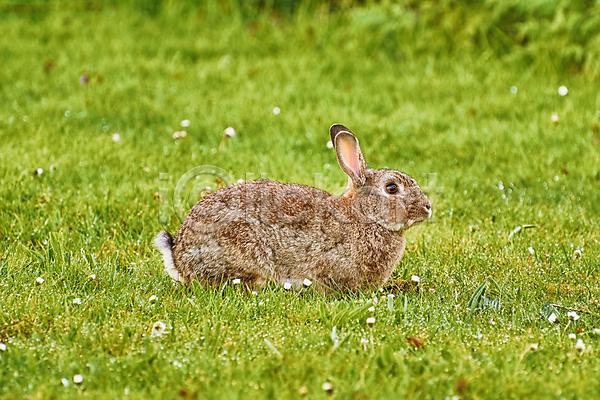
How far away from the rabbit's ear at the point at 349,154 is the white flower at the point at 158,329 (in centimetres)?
181

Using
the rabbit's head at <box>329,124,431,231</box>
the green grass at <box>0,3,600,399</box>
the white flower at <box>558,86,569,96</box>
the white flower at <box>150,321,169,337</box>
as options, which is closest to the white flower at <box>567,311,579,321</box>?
the green grass at <box>0,3,600,399</box>

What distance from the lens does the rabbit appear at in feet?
16.9

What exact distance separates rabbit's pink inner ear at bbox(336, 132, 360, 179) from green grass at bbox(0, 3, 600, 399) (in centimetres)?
97

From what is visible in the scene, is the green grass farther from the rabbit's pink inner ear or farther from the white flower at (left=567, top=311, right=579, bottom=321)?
the rabbit's pink inner ear

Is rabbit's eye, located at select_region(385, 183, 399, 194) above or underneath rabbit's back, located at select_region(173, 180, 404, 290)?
above

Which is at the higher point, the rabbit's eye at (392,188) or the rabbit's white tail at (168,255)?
the rabbit's eye at (392,188)

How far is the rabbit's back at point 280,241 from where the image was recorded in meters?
5.15

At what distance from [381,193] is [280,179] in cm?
220

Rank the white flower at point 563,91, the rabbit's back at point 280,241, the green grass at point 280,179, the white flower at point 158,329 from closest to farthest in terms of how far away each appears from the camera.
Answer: the green grass at point 280,179
the white flower at point 158,329
the rabbit's back at point 280,241
the white flower at point 563,91

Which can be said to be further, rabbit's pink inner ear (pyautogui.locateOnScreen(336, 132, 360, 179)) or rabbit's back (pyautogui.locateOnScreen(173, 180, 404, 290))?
rabbit's pink inner ear (pyautogui.locateOnScreen(336, 132, 360, 179))

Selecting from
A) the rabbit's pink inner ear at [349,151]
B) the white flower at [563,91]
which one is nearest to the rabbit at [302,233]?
the rabbit's pink inner ear at [349,151]

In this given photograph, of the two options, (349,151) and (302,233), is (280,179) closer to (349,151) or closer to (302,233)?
(349,151)

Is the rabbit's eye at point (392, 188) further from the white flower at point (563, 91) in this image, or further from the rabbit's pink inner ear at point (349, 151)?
the white flower at point (563, 91)

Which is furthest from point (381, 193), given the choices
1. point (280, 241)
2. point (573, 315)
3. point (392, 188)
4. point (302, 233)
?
point (573, 315)
